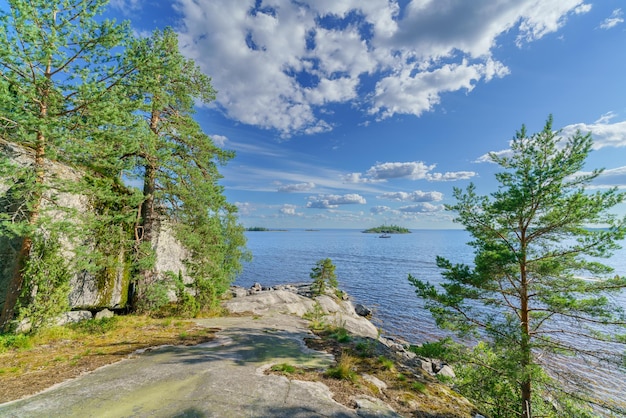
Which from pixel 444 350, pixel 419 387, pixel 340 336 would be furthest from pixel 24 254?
pixel 444 350

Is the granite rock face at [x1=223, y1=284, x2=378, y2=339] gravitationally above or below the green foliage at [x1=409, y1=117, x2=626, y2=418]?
below

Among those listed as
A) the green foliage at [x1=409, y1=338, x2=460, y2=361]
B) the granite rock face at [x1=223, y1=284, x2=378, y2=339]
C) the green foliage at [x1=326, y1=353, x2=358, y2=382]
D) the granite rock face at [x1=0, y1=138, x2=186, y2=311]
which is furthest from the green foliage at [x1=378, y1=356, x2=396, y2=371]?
the granite rock face at [x1=0, y1=138, x2=186, y2=311]

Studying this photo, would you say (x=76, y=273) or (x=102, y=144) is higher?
(x=102, y=144)

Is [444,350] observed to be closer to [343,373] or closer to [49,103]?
[343,373]

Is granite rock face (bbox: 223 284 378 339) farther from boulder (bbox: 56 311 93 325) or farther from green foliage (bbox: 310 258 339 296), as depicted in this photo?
boulder (bbox: 56 311 93 325)

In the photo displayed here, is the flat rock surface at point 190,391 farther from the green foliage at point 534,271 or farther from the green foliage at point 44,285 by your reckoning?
the green foliage at point 534,271

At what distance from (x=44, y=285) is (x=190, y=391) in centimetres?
637

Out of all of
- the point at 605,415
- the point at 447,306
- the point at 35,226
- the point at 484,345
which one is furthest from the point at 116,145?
the point at 605,415

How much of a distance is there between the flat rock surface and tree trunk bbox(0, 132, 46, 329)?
423cm

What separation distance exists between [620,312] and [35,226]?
655 inches

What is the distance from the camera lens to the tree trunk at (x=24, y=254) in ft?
24.1

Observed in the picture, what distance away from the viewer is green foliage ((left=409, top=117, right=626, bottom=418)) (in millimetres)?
8086

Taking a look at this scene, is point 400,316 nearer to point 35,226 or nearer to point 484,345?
point 484,345

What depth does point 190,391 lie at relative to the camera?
5.20m
